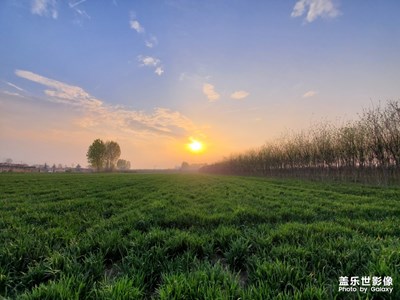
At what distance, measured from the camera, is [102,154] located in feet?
307

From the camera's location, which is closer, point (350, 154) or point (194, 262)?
point (194, 262)

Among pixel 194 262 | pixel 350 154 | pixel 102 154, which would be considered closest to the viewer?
pixel 194 262

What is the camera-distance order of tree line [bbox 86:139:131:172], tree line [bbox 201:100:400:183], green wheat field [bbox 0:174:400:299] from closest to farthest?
green wheat field [bbox 0:174:400:299] → tree line [bbox 201:100:400:183] → tree line [bbox 86:139:131:172]

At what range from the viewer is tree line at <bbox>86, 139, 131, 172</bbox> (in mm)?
91188

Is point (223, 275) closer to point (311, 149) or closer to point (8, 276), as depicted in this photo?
point (8, 276)

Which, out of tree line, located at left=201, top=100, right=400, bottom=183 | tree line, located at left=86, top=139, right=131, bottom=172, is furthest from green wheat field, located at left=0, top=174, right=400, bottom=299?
tree line, located at left=86, top=139, right=131, bottom=172

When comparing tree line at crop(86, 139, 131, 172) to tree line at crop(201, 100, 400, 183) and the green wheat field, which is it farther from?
the green wheat field

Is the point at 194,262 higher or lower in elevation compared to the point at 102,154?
lower

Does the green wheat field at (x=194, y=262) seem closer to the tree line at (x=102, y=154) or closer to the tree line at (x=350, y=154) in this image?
the tree line at (x=350, y=154)

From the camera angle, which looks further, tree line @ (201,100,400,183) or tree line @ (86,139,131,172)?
tree line @ (86,139,131,172)

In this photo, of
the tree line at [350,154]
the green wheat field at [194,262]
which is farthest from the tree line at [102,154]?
the green wheat field at [194,262]

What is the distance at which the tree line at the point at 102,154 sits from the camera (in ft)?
299

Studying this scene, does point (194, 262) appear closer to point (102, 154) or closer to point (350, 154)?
point (350, 154)

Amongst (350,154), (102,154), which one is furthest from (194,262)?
(102,154)
